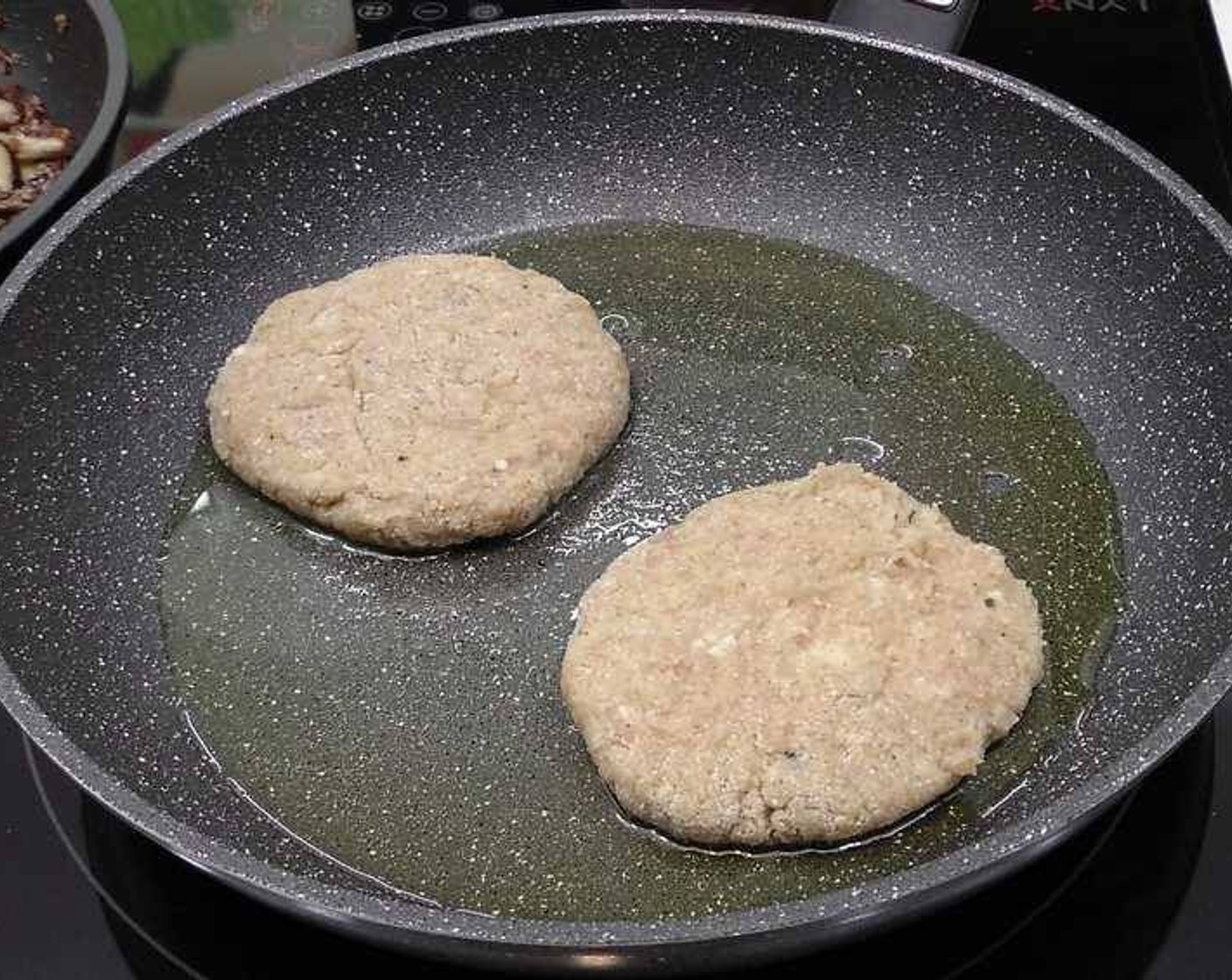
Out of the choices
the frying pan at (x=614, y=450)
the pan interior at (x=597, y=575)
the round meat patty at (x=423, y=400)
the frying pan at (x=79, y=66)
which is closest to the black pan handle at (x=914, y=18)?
the frying pan at (x=614, y=450)

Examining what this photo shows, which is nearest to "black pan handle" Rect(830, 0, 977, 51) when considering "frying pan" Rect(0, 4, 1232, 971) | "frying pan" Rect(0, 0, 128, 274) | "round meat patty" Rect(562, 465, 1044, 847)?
"frying pan" Rect(0, 4, 1232, 971)

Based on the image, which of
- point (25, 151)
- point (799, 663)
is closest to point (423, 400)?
point (799, 663)

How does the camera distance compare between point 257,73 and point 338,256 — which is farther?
point 257,73

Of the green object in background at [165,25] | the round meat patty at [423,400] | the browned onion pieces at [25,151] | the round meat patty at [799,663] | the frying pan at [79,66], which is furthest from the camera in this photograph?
the green object in background at [165,25]

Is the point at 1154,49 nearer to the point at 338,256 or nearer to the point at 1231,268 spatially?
the point at 1231,268

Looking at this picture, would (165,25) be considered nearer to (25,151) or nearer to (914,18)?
(25,151)

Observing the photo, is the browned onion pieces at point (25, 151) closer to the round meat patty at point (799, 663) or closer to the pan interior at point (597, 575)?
Result: the pan interior at point (597, 575)

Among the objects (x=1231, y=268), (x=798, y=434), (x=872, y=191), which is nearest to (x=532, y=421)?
(x=798, y=434)
